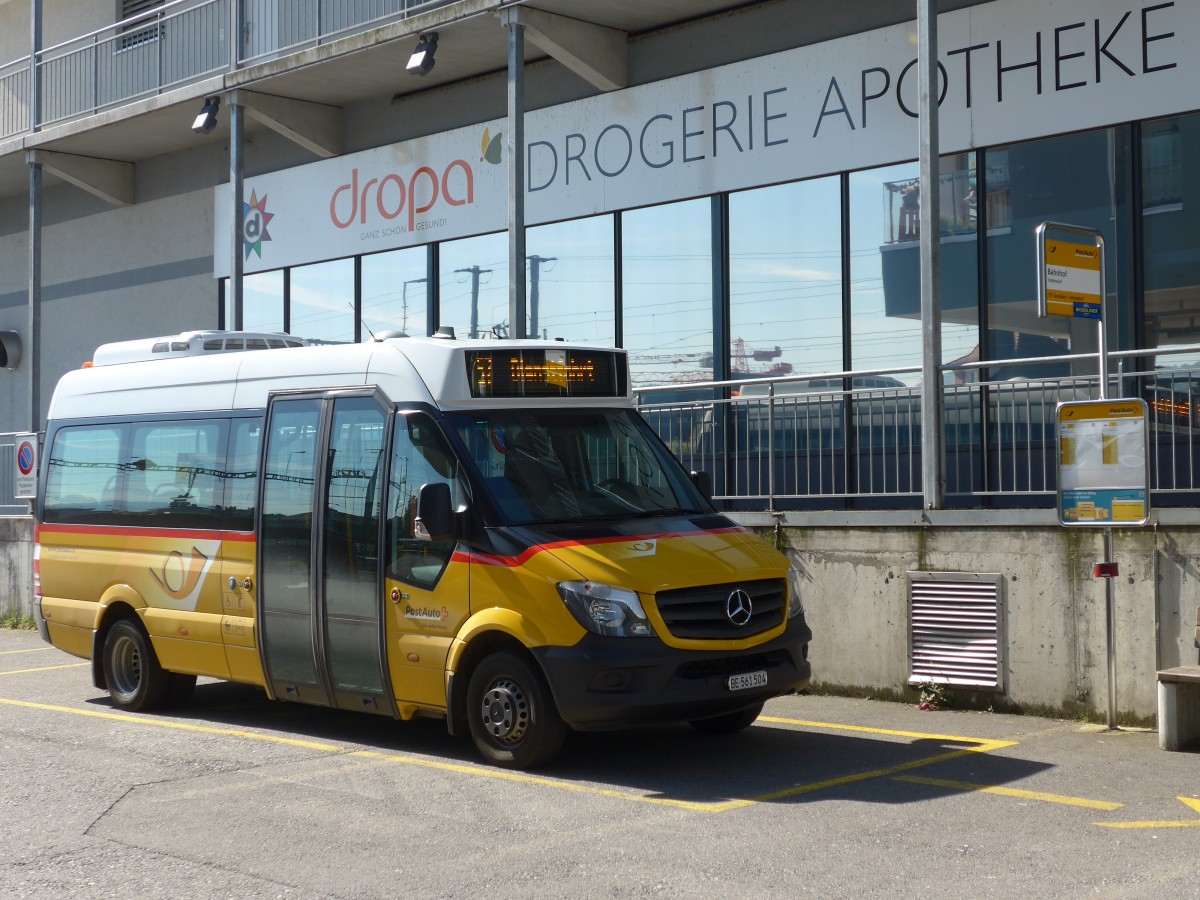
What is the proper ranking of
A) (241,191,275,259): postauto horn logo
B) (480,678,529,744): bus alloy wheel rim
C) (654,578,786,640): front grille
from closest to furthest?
(654,578,786,640): front grille
(480,678,529,744): bus alloy wheel rim
(241,191,275,259): postauto horn logo

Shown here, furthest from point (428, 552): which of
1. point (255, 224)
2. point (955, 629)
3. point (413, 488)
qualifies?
point (255, 224)

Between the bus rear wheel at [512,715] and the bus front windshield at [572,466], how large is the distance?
2.86 ft

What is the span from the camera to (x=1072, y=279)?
9.91 metres

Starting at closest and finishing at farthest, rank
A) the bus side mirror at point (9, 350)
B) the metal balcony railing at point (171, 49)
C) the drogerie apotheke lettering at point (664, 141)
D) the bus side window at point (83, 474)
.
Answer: the bus side window at point (83, 474) → the drogerie apotheke lettering at point (664, 141) → the metal balcony railing at point (171, 49) → the bus side mirror at point (9, 350)

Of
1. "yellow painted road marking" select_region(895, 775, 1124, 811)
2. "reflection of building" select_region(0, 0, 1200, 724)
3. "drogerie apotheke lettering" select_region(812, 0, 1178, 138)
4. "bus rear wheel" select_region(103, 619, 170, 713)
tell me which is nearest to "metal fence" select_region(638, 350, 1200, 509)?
"reflection of building" select_region(0, 0, 1200, 724)

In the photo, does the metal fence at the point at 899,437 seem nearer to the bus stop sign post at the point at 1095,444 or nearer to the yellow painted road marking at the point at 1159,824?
the bus stop sign post at the point at 1095,444

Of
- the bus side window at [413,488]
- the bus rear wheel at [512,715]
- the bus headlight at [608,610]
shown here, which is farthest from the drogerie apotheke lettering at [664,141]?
the bus rear wheel at [512,715]

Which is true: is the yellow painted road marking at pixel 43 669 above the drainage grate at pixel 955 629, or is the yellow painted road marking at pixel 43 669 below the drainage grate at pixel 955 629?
below

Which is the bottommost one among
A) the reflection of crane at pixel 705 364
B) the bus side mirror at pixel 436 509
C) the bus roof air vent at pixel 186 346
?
the bus side mirror at pixel 436 509

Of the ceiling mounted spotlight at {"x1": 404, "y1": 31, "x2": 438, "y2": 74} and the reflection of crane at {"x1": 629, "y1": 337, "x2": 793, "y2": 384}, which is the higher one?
the ceiling mounted spotlight at {"x1": 404, "y1": 31, "x2": 438, "y2": 74}

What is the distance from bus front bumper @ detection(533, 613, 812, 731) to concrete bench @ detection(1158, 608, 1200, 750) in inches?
108

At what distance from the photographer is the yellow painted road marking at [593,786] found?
7621 mm

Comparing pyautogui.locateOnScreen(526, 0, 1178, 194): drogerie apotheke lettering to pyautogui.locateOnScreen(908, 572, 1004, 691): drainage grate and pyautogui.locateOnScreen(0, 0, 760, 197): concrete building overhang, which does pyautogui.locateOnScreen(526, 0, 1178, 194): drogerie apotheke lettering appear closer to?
pyautogui.locateOnScreen(0, 0, 760, 197): concrete building overhang

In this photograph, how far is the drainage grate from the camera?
34.2 ft
